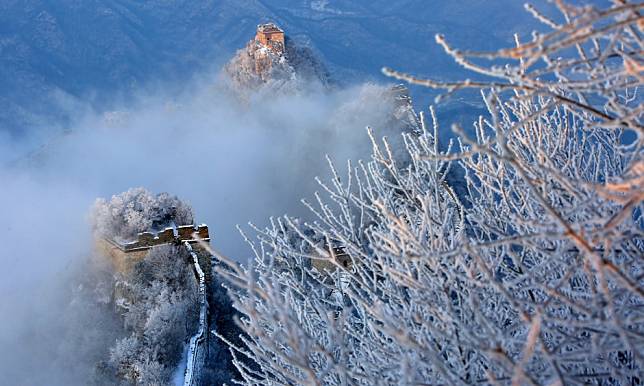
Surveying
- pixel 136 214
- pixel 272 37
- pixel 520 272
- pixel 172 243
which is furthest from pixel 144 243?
pixel 272 37

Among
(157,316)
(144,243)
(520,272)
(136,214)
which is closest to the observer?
(520,272)

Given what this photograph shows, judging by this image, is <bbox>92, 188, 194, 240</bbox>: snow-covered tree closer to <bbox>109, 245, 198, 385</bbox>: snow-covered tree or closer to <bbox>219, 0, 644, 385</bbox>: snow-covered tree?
<bbox>109, 245, 198, 385</bbox>: snow-covered tree

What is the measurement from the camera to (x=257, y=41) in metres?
26.1

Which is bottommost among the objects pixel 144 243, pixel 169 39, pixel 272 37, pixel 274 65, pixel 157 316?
pixel 157 316

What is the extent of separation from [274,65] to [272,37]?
1128 millimetres

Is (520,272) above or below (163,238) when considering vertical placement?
below

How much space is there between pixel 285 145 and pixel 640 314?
21539 millimetres

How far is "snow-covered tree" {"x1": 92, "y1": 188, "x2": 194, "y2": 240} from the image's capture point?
12.0 meters

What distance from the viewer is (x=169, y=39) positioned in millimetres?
34875

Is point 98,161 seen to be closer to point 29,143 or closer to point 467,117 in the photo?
point 29,143

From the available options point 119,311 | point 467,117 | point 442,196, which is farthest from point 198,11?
point 442,196

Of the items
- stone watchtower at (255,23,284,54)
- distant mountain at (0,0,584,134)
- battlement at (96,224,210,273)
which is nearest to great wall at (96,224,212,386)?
battlement at (96,224,210,273)

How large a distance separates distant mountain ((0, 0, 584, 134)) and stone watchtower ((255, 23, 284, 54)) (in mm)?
4425

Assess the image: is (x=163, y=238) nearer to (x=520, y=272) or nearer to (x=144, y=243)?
(x=144, y=243)
